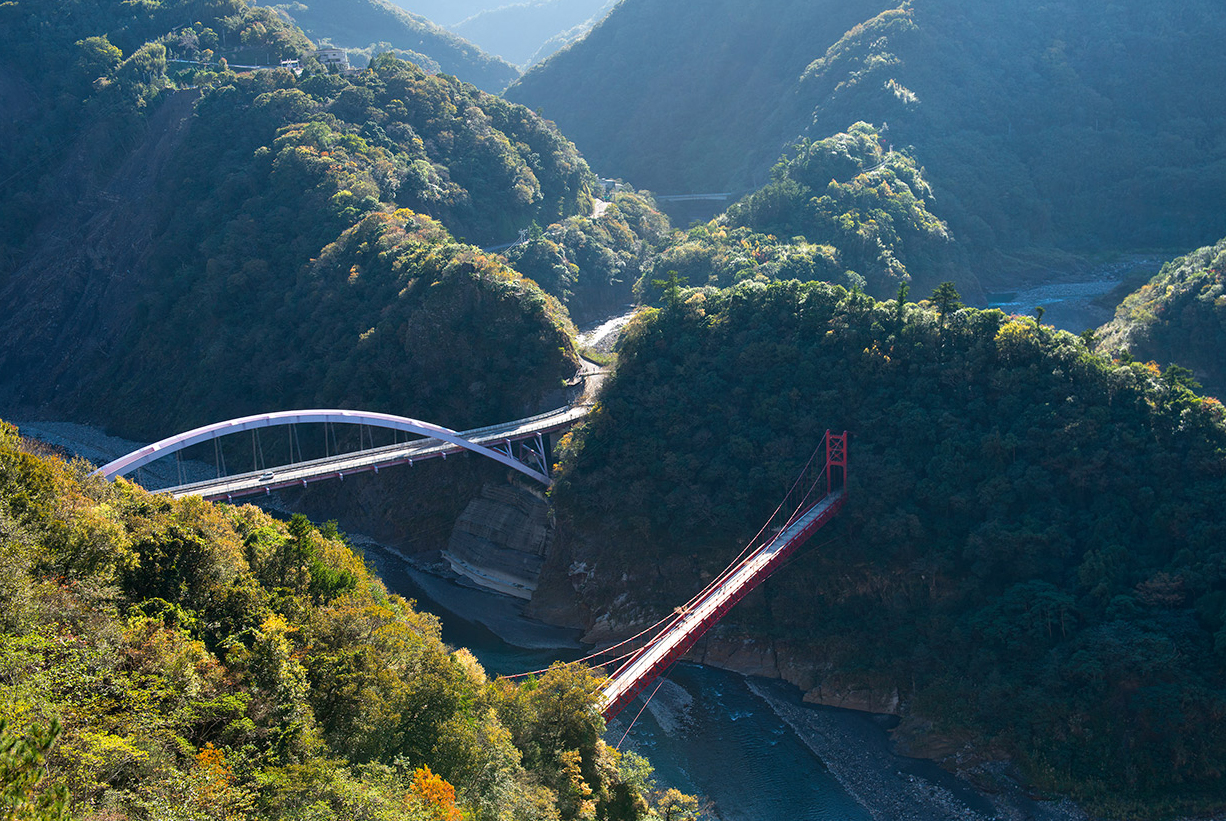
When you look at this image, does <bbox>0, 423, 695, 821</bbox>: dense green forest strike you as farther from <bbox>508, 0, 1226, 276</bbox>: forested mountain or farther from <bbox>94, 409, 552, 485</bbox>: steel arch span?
<bbox>508, 0, 1226, 276</bbox>: forested mountain

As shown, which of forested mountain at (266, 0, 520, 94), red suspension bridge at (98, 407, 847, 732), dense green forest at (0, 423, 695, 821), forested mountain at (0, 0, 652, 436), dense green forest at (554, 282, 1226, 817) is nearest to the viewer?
dense green forest at (0, 423, 695, 821)

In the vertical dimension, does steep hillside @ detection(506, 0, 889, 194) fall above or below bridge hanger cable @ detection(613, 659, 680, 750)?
above

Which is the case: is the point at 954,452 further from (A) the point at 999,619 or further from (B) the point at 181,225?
(B) the point at 181,225

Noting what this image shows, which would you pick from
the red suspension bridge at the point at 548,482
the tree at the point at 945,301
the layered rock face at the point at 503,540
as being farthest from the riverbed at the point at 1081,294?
the layered rock face at the point at 503,540

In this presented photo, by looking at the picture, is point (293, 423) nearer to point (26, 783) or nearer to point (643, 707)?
point (643, 707)

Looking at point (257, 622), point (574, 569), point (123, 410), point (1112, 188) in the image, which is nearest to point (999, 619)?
point (574, 569)

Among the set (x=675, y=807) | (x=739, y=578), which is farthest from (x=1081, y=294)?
(x=675, y=807)

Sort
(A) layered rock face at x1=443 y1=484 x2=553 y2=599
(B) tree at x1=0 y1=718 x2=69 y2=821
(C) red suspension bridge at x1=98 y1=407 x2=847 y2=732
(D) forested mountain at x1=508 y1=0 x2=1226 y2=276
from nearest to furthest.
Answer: (B) tree at x1=0 y1=718 x2=69 y2=821 < (C) red suspension bridge at x1=98 y1=407 x2=847 y2=732 < (A) layered rock face at x1=443 y1=484 x2=553 y2=599 < (D) forested mountain at x1=508 y1=0 x2=1226 y2=276

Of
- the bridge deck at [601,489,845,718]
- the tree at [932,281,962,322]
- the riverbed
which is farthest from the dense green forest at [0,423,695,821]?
the riverbed
